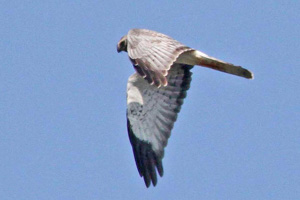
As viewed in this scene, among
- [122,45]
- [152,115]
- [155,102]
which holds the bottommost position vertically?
[152,115]

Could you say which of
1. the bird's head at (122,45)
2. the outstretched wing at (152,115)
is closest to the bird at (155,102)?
the outstretched wing at (152,115)

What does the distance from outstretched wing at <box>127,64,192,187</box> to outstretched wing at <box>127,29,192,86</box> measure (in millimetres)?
965

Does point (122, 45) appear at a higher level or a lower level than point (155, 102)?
higher

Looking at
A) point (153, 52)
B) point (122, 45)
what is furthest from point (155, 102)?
point (153, 52)

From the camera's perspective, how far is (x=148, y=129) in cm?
1238

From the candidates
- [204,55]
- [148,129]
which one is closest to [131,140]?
[148,129]

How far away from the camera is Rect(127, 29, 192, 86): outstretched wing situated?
10734 mm

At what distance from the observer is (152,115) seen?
40.9 feet

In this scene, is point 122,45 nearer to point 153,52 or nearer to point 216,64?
point 216,64

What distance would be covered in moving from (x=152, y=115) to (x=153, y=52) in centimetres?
157

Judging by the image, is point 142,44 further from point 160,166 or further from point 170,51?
point 160,166

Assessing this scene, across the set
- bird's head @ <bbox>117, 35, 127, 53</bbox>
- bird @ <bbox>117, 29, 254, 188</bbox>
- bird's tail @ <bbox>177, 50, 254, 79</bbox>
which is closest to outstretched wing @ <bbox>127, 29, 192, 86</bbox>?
bird @ <bbox>117, 29, 254, 188</bbox>

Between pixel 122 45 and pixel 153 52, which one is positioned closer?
pixel 153 52

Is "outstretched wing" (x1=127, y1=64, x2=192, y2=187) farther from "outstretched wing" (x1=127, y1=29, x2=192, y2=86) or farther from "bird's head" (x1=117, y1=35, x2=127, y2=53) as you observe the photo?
"outstretched wing" (x1=127, y1=29, x2=192, y2=86)
